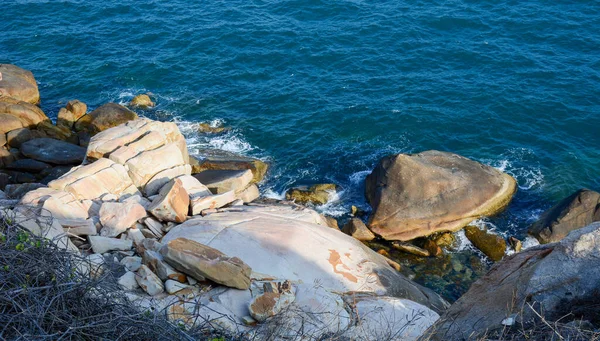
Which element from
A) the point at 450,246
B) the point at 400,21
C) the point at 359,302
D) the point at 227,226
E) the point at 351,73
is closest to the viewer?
the point at 359,302

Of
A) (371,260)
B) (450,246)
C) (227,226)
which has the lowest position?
(450,246)

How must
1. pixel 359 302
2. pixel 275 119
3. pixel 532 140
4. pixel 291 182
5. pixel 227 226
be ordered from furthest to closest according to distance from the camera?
1. pixel 275 119
2. pixel 532 140
3. pixel 291 182
4. pixel 227 226
5. pixel 359 302

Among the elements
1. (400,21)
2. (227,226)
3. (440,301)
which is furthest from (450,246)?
(400,21)

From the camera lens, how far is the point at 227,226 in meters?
20.8

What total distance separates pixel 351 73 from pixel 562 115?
12.2m

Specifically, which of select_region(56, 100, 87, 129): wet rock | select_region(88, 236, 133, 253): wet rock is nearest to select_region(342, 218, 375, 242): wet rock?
select_region(88, 236, 133, 253): wet rock

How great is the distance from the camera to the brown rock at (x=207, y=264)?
55.5 feet

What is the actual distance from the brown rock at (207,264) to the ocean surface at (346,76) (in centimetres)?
1120

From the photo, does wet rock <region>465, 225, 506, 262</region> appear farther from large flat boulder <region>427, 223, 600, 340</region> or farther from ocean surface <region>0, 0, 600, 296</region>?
large flat boulder <region>427, 223, 600, 340</region>

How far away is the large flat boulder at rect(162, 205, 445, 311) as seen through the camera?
1941 cm

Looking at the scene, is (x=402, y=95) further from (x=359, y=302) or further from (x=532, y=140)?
(x=359, y=302)

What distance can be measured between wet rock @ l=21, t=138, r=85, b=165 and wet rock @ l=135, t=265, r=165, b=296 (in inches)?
528

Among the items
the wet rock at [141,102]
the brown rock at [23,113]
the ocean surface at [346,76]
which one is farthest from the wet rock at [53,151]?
the wet rock at [141,102]

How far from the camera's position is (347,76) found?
37.7 metres
